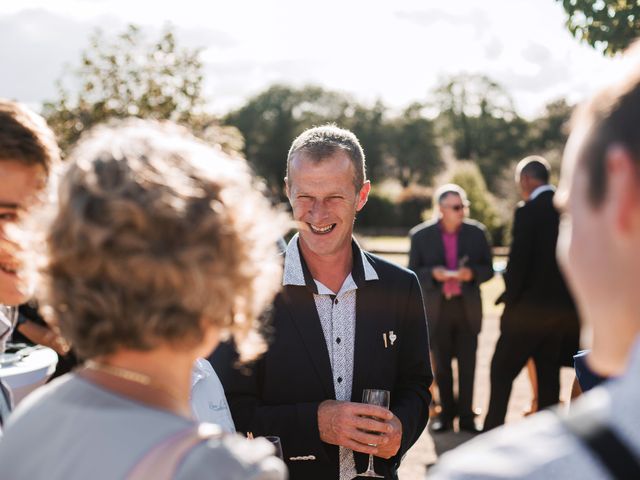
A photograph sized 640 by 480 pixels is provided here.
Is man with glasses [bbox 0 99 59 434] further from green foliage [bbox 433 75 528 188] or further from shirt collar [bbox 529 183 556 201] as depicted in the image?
green foliage [bbox 433 75 528 188]

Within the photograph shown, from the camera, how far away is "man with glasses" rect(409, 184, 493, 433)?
774 centimetres

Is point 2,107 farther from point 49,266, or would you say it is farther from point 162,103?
point 162,103

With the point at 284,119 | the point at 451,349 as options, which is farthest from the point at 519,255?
the point at 284,119

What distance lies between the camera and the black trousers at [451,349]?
7.65 m

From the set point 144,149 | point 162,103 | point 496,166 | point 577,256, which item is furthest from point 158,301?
point 496,166

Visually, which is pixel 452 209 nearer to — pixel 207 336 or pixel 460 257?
pixel 460 257

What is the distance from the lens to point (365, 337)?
9.73 ft

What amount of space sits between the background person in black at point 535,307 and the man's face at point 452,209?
43.1 inches

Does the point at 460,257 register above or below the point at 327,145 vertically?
below

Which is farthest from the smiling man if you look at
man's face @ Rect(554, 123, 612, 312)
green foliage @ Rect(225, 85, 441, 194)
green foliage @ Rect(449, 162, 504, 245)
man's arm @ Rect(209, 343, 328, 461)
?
green foliage @ Rect(225, 85, 441, 194)

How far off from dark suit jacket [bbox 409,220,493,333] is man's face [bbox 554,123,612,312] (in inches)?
267

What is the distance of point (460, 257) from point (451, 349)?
3.38 feet

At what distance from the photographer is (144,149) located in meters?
1.24

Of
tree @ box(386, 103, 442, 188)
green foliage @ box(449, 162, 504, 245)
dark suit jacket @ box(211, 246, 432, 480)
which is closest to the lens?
dark suit jacket @ box(211, 246, 432, 480)
